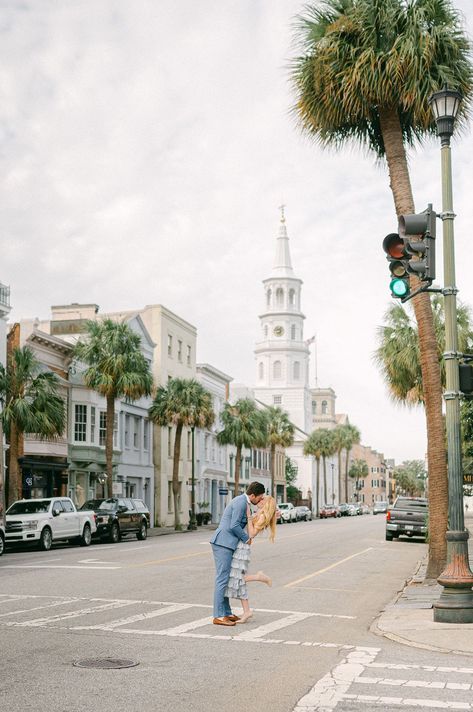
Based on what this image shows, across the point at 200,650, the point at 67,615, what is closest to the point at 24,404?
the point at 67,615

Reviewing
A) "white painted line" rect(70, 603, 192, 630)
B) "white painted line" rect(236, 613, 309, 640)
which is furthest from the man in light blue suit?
"white painted line" rect(70, 603, 192, 630)

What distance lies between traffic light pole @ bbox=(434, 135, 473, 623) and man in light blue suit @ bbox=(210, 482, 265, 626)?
2489mm

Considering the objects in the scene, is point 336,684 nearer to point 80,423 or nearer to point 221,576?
point 221,576

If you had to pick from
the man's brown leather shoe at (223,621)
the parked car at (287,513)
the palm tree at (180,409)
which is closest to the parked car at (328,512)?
the parked car at (287,513)

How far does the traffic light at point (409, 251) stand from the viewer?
11.4 m

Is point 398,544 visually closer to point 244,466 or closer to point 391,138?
point 391,138

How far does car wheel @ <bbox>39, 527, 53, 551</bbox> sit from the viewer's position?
98.5ft

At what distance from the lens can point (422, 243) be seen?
1159 cm

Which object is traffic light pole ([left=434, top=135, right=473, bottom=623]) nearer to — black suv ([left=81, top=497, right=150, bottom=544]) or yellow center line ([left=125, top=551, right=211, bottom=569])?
yellow center line ([left=125, top=551, right=211, bottom=569])

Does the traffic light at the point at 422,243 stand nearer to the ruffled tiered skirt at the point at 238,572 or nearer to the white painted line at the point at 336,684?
the ruffled tiered skirt at the point at 238,572

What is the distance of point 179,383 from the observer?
52.6m

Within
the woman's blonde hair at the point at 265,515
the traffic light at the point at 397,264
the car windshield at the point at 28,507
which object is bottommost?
the car windshield at the point at 28,507

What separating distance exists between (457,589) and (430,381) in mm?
6722

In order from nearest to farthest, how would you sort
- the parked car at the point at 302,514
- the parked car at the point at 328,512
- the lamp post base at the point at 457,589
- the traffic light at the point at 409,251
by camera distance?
the lamp post base at the point at 457,589 → the traffic light at the point at 409,251 → the parked car at the point at 302,514 → the parked car at the point at 328,512
